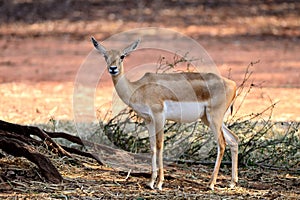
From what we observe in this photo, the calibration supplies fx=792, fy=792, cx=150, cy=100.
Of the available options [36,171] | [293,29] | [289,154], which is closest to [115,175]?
[36,171]

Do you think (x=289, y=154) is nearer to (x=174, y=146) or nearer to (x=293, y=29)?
(x=174, y=146)

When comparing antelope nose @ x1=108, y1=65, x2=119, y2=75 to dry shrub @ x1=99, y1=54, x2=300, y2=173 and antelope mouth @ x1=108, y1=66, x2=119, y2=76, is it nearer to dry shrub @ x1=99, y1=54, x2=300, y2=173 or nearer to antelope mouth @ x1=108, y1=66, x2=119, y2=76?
antelope mouth @ x1=108, y1=66, x2=119, y2=76

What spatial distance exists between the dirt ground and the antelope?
434 millimetres

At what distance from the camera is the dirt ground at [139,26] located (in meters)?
6.82

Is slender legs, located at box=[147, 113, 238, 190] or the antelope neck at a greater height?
the antelope neck

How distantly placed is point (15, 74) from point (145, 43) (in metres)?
3.77

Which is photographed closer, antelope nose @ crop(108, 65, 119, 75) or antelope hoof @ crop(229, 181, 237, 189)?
antelope nose @ crop(108, 65, 119, 75)

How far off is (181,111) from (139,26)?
537 inches

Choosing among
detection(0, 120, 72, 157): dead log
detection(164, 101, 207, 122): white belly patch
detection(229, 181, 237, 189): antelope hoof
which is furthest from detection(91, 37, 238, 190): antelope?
detection(0, 120, 72, 157): dead log

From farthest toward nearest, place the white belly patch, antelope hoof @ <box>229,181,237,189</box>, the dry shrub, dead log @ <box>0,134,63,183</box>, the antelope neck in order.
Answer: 1. the dry shrub
2. antelope hoof @ <box>229,181,237,189</box>
3. dead log @ <box>0,134,63,183</box>
4. the white belly patch
5. the antelope neck

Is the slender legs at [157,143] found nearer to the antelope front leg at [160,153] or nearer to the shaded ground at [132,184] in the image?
the antelope front leg at [160,153]

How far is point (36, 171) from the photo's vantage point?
6.62 meters

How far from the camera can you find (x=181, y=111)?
245 inches

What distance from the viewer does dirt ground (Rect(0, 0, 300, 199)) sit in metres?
6.82
